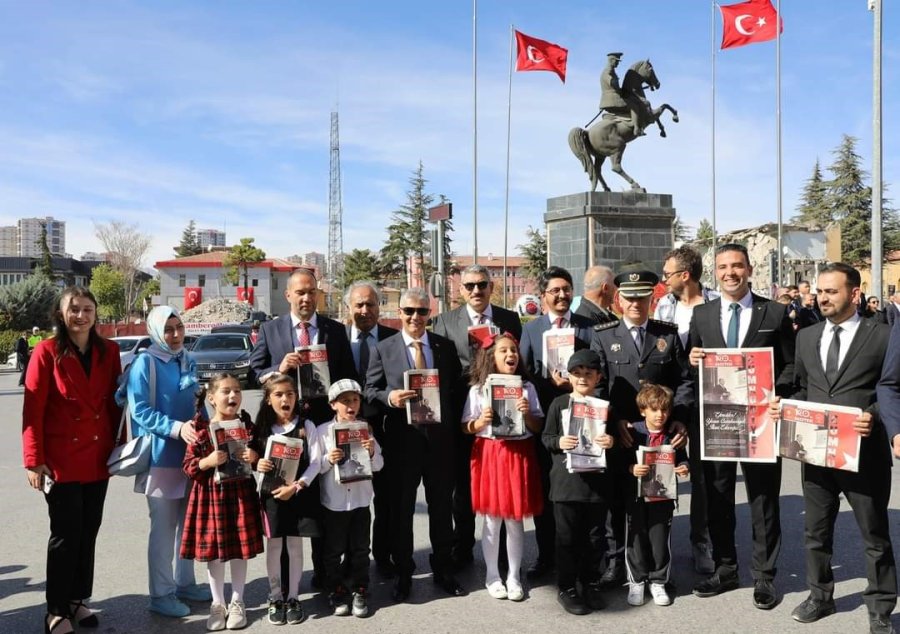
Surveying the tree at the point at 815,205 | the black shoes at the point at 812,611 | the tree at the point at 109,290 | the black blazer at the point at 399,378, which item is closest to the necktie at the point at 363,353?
the black blazer at the point at 399,378

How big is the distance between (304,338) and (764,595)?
3524 millimetres

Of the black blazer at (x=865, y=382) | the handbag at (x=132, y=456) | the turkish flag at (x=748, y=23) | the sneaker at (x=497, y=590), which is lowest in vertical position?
the sneaker at (x=497, y=590)

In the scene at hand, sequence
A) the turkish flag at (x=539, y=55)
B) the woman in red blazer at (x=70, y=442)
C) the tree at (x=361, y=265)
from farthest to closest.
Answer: the tree at (x=361, y=265)
the turkish flag at (x=539, y=55)
the woman in red blazer at (x=70, y=442)

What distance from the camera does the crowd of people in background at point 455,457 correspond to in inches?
165

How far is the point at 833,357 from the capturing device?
167 inches

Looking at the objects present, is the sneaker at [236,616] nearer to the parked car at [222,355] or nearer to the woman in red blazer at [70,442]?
the woman in red blazer at [70,442]

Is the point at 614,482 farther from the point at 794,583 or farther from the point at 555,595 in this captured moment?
the point at 794,583

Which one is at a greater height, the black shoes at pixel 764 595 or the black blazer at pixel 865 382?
the black blazer at pixel 865 382

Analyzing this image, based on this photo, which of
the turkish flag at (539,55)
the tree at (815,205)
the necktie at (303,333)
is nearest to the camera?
the necktie at (303,333)

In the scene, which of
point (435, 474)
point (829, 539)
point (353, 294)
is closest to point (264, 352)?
point (353, 294)

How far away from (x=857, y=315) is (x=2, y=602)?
587cm

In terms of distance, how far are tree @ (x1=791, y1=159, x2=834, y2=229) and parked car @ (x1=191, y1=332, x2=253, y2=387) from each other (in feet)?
160

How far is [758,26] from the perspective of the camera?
22078 mm

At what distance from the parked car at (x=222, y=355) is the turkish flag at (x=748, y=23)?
57.8 feet
